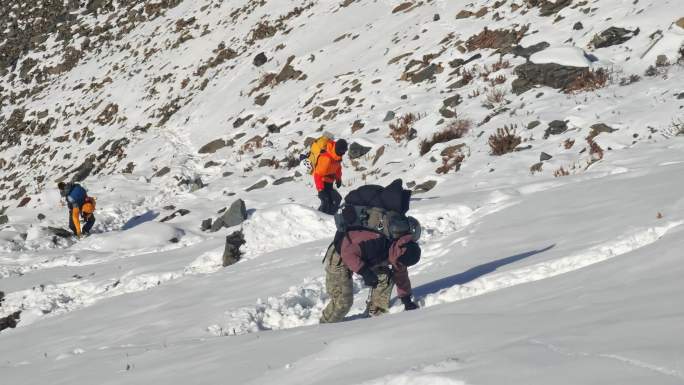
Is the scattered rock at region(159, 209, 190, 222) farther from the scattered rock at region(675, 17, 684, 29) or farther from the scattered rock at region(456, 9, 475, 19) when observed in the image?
the scattered rock at region(456, 9, 475, 19)

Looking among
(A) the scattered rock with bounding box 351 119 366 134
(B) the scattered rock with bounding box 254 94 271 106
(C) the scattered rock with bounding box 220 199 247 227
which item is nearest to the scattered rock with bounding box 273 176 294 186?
(A) the scattered rock with bounding box 351 119 366 134

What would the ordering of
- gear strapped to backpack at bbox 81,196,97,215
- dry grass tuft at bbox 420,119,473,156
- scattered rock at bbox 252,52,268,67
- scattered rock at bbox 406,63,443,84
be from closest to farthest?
1. dry grass tuft at bbox 420,119,473,156
2. gear strapped to backpack at bbox 81,196,97,215
3. scattered rock at bbox 406,63,443,84
4. scattered rock at bbox 252,52,268,67

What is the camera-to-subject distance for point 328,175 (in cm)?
1119

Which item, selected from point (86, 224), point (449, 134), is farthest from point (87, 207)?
point (449, 134)

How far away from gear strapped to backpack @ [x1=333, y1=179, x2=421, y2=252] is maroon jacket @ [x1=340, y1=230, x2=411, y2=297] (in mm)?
51

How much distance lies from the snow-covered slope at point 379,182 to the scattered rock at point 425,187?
3.6 inches

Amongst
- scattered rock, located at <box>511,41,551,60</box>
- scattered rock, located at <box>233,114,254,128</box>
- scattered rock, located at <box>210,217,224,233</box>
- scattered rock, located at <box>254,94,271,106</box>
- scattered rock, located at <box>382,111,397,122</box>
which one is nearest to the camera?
scattered rock, located at <box>210,217,224,233</box>

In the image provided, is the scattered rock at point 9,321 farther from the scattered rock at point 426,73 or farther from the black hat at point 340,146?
the scattered rock at point 426,73

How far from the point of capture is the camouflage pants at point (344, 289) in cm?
598

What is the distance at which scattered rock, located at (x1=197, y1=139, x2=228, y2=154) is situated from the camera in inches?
784

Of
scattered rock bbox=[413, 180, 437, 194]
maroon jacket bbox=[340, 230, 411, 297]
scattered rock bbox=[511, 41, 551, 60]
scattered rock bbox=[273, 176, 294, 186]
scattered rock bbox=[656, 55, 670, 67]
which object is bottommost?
scattered rock bbox=[273, 176, 294, 186]

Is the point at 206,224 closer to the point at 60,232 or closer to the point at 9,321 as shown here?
the point at 60,232

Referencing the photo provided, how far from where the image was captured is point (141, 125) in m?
25.4

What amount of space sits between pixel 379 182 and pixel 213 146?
8.79 meters
